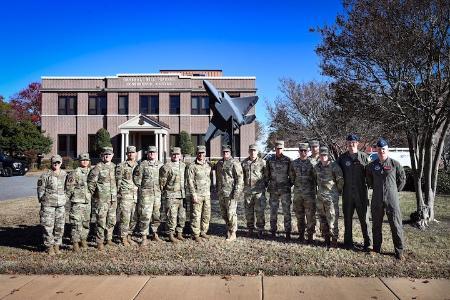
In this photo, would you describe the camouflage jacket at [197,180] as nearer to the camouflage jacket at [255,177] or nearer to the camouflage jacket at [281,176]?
the camouflage jacket at [255,177]

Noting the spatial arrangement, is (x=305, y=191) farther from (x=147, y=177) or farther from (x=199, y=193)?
(x=147, y=177)

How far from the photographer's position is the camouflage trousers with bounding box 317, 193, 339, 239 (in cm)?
680

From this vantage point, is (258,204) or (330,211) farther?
(258,204)

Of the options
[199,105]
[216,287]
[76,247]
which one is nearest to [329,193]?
[216,287]

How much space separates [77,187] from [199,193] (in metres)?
2.22

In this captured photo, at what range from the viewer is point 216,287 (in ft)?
16.8

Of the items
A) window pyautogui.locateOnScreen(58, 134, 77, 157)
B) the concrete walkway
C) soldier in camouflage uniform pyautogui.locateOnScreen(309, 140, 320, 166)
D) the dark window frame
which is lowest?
the concrete walkway

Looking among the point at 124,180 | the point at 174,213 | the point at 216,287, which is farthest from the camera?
the point at 174,213

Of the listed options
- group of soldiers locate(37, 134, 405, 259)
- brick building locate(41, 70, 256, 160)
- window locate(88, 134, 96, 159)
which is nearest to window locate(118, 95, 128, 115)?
brick building locate(41, 70, 256, 160)

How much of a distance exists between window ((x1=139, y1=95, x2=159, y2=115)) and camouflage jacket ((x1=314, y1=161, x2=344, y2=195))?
3020 cm

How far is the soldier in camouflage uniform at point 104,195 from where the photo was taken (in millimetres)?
6988

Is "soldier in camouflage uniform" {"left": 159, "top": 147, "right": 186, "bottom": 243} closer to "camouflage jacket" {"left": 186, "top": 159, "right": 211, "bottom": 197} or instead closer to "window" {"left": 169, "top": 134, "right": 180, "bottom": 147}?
"camouflage jacket" {"left": 186, "top": 159, "right": 211, "bottom": 197}

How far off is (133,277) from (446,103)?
730 centimetres

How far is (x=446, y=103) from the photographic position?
8367 millimetres
